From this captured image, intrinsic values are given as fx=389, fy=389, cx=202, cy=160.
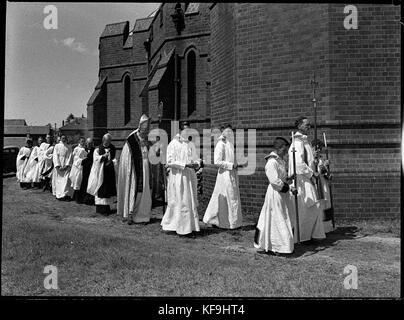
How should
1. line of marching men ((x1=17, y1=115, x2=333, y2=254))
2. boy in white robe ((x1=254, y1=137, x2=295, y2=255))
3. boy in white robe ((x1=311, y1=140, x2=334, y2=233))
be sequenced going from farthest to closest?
1. boy in white robe ((x1=311, y1=140, x2=334, y2=233))
2. line of marching men ((x1=17, y1=115, x2=333, y2=254))
3. boy in white robe ((x1=254, y1=137, x2=295, y2=255))

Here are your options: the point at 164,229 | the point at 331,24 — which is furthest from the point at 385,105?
the point at 164,229

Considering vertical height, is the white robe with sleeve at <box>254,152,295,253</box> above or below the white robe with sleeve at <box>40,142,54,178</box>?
below

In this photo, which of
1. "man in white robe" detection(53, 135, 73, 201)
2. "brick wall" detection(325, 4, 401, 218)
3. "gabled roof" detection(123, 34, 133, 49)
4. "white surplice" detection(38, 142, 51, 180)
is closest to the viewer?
"brick wall" detection(325, 4, 401, 218)

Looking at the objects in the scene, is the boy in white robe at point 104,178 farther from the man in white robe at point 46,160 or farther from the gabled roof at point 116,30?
the gabled roof at point 116,30

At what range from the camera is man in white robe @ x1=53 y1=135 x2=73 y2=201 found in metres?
12.0

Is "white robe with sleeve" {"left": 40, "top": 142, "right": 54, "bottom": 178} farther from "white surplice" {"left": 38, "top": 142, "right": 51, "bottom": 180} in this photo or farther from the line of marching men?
the line of marching men

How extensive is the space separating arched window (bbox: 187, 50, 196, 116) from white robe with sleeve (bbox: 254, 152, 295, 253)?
8714mm

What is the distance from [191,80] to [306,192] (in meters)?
9.77

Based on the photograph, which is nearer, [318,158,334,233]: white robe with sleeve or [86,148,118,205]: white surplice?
[318,158,334,233]: white robe with sleeve

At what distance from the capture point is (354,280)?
4730 millimetres

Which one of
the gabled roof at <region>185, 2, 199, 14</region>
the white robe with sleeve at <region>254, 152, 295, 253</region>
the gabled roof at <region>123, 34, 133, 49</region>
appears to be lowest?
the white robe with sleeve at <region>254, 152, 295, 253</region>

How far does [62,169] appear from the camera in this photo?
12.2 metres

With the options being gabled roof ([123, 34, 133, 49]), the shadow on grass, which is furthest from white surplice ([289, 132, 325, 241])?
gabled roof ([123, 34, 133, 49])

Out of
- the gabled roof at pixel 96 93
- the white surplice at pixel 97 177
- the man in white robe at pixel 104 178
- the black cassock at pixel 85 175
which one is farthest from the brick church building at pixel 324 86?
the gabled roof at pixel 96 93
